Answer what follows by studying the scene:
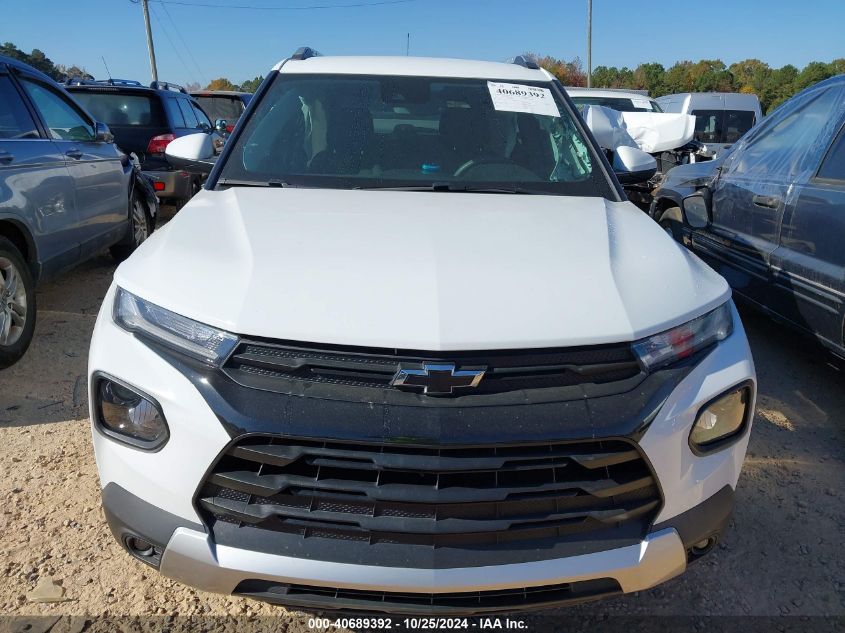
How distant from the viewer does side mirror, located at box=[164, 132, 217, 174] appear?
3.27 meters

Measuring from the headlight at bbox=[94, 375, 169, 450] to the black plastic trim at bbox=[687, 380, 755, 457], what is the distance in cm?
139

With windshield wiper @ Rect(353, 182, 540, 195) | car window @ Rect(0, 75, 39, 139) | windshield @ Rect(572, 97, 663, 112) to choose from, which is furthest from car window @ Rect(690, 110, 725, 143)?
car window @ Rect(0, 75, 39, 139)

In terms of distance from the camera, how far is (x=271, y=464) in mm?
1646

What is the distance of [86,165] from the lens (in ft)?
16.4

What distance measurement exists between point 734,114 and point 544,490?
1644cm

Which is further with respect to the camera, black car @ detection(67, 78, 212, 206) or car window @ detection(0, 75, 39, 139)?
black car @ detection(67, 78, 212, 206)

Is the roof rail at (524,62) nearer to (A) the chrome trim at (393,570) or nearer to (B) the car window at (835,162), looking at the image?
(B) the car window at (835,162)

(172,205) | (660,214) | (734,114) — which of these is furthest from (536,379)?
(734,114)

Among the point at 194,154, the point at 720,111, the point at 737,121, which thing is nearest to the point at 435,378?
the point at 194,154

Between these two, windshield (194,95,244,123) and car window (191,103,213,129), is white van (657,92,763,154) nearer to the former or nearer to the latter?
windshield (194,95,244,123)

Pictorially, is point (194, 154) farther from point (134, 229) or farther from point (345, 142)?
point (134, 229)

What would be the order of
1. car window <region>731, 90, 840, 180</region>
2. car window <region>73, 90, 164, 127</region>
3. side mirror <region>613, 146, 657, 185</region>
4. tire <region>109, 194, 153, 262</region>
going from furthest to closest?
car window <region>73, 90, 164, 127</region>
tire <region>109, 194, 153, 262</region>
car window <region>731, 90, 840, 180</region>
side mirror <region>613, 146, 657, 185</region>

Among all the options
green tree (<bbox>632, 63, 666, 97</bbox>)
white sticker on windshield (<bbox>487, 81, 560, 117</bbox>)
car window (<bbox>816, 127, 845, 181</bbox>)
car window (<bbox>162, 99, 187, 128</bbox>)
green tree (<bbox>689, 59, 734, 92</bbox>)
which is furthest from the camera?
green tree (<bbox>632, 63, 666, 97</bbox>)

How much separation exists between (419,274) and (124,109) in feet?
26.2
